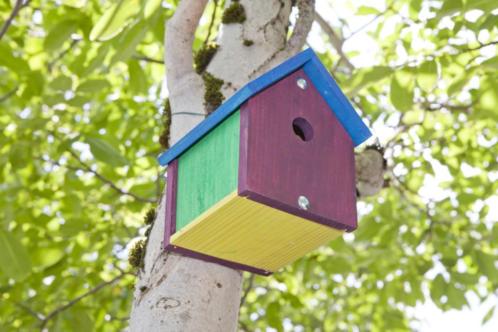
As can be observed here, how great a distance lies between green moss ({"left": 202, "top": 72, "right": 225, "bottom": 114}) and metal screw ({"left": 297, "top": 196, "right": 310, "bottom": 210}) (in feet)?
1.90

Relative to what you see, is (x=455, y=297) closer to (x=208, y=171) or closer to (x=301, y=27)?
(x=301, y=27)

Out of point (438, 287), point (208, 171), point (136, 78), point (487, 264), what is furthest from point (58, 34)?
point (487, 264)

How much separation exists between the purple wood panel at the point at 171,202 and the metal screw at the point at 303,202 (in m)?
0.39

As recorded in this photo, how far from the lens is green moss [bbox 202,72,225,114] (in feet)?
6.98

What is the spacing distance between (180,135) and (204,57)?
16.9 inches

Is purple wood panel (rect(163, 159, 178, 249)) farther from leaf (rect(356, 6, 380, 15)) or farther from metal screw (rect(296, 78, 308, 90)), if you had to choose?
leaf (rect(356, 6, 380, 15))

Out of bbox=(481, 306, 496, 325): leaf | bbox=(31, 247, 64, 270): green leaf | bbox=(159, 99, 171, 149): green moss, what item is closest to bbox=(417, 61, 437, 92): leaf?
bbox=(159, 99, 171, 149): green moss

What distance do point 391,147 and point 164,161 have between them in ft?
7.11

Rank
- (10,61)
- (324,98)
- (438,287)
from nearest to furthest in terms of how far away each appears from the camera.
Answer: (324,98), (10,61), (438,287)

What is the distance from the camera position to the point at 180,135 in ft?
6.76

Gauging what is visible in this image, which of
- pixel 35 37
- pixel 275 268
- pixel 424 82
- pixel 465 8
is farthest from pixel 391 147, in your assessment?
pixel 35 37

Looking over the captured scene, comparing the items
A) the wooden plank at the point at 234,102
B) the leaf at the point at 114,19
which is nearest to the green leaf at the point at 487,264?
the wooden plank at the point at 234,102

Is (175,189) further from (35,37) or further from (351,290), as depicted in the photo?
(351,290)

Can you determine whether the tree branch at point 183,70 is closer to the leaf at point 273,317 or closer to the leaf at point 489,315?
the leaf at point 273,317
